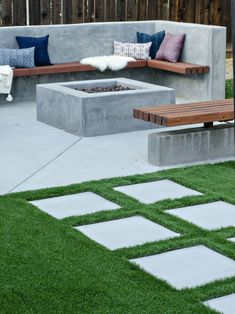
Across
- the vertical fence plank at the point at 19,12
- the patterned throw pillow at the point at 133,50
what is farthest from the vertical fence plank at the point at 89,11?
the patterned throw pillow at the point at 133,50

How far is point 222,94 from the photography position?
405 inches

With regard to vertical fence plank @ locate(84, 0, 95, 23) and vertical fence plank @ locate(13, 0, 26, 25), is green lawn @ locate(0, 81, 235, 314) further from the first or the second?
vertical fence plank @ locate(84, 0, 95, 23)

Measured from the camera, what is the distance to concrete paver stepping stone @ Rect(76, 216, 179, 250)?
203 inches

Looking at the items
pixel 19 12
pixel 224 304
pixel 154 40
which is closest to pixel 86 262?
pixel 224 304

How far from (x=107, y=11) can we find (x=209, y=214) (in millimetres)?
6941

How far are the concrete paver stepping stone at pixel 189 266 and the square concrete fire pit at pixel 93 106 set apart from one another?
330 cm

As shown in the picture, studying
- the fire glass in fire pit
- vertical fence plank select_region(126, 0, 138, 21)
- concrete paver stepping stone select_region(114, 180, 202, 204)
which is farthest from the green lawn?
vertical fence plank select_region(126, 0, 138, 21)

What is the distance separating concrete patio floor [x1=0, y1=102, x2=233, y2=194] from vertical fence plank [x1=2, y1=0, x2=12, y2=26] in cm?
280

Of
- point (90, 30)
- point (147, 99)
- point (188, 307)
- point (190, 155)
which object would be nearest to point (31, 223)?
point (188, 307)

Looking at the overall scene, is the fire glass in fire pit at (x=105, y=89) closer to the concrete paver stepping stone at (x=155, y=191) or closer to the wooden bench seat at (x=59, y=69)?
the wooden bench seat at (x=59, y=69)

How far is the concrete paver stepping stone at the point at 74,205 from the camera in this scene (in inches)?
225

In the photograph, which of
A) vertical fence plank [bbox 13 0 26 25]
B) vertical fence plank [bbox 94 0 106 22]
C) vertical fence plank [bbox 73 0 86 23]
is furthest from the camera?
vertical fence plank [bbox 94 0 106 22]

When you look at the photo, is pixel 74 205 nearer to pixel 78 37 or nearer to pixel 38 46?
pixel 38 46

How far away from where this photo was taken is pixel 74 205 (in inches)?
231
